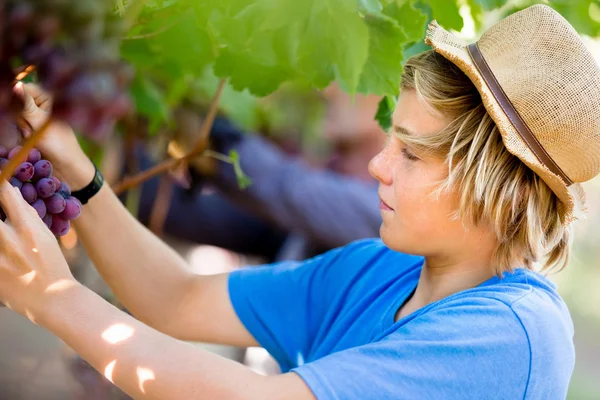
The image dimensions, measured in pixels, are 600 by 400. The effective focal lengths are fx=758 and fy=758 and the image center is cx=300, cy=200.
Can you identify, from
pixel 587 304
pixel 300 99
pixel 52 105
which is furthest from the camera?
pixel 587 304

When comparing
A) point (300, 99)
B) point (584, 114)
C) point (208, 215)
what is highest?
point (584, 114)

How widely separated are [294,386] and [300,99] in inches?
98.3

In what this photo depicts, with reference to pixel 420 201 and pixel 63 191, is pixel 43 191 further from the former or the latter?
pixel 420 201

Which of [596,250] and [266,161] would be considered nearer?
[266,161]

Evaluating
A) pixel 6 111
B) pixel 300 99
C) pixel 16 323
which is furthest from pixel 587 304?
pixel 6 111

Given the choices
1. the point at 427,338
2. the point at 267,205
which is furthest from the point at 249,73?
the point at 267,205

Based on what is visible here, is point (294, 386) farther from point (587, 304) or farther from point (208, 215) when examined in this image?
point (587, 304)

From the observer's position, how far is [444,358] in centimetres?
104

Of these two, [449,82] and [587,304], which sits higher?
[449,82]

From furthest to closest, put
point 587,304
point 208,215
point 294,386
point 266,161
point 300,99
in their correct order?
point 587,304, point 300,99, point 208,215, point 266,161, point 294,386

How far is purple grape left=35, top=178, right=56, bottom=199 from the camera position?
954 mm

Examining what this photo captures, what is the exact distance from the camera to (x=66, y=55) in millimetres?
518

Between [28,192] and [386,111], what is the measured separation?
2.14 ft

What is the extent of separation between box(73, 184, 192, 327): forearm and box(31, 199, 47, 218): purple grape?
1.16 ft
